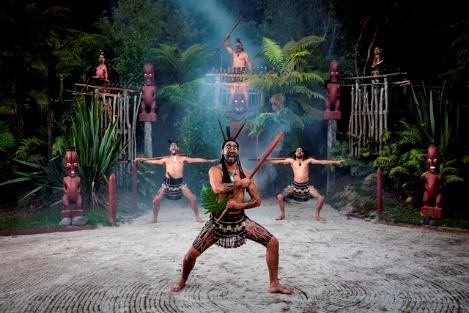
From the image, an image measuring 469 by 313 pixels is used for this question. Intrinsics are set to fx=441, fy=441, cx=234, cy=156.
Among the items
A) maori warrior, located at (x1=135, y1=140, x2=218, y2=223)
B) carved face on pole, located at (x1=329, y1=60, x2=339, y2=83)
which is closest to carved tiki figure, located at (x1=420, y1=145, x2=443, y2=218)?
carved face on pole, located at (x1=329, y1=60, x2=339, y2=83)

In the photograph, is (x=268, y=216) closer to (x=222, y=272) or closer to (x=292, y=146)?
(x=292, y=146)

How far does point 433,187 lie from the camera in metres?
8.00

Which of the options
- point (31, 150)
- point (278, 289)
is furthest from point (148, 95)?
point (278, 289)

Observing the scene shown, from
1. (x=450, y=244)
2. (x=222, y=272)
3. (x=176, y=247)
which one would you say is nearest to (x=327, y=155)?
(x=450, y=244)

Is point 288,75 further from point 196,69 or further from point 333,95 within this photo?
point 196,69

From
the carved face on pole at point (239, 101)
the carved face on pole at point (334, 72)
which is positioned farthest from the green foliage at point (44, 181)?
the carved face on pole at point (334, 72)

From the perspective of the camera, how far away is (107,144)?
8969 mm

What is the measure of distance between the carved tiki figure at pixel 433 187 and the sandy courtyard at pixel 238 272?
0.47m

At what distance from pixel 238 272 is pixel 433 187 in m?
4.62

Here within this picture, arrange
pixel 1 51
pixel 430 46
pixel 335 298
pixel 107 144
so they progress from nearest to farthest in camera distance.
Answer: pixel 335 298 → pixel 107 144 → pixel 1 51 → pixel 430 46

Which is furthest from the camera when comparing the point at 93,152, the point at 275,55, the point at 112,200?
the point at 275,55

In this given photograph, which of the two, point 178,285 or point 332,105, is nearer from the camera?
point 178,285

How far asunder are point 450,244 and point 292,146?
17.7 feet

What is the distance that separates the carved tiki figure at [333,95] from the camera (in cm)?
1090
